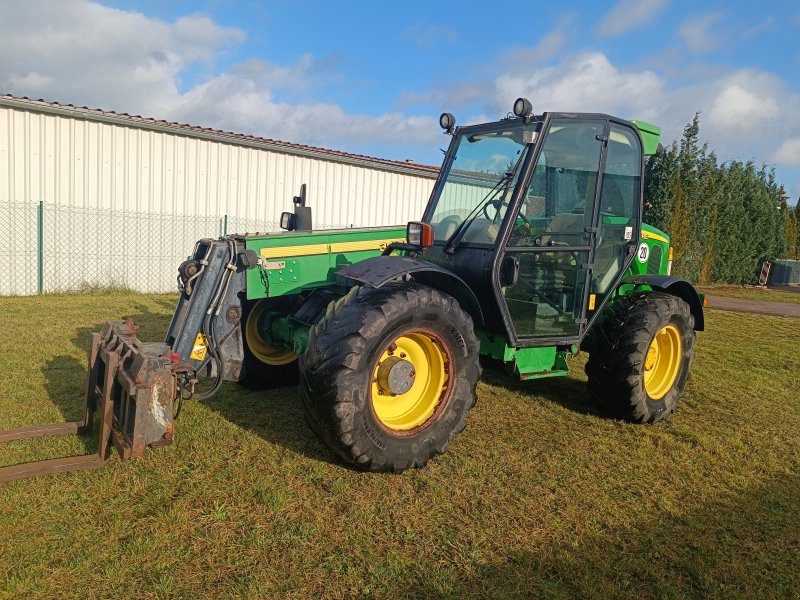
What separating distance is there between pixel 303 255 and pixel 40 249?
8.68 meters

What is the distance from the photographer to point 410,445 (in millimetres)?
3658

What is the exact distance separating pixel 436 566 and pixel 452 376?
1346 mm

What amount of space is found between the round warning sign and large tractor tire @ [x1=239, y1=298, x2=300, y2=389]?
10.8 ft

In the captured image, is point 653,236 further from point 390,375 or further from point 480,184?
point 390,375

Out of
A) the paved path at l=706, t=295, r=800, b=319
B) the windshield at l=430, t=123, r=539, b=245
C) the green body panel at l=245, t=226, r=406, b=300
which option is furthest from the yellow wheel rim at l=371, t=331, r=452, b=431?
the paved path at l=706, t=295, r=800, b=319

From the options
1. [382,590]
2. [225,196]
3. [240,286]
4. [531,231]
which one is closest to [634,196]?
[531,231]

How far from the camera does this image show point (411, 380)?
381cm

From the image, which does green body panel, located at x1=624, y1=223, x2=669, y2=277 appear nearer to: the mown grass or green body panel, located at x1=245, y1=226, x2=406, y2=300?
green body panel, located at x1=245, y1=226, x2=406, y2=300

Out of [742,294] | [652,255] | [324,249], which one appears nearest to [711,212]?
[742,294]

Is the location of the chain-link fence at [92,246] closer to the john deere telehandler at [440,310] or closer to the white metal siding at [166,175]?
the white metal siding at [166,175]

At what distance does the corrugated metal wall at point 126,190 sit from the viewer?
1075cm

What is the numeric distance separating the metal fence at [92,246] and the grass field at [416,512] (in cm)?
706

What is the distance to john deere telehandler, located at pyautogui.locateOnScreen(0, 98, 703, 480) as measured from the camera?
346cm

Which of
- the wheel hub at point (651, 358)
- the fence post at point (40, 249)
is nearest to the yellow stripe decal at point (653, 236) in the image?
the wheel hub at point (651, 358)
